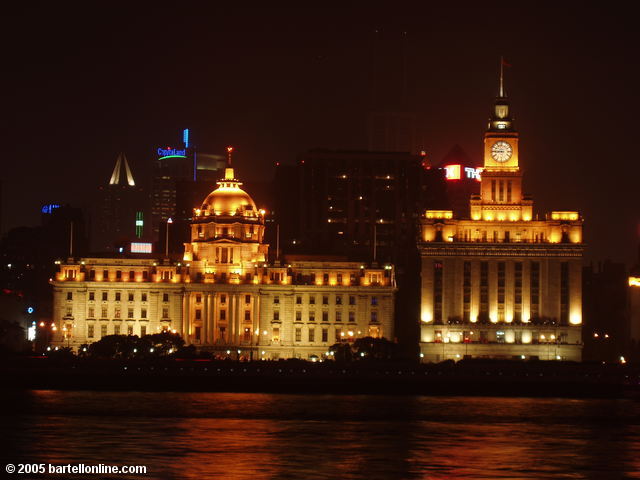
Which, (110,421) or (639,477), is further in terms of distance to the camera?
(110,421)

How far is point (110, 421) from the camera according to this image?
435 feet

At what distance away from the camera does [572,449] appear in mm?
117250

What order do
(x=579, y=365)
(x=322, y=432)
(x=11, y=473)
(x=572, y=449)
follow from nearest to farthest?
(x=11, y=473)
(x=572, y=449)
(x=322, y=432)
(x=579, y=365)

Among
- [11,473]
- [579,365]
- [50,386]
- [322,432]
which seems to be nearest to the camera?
[11,473]

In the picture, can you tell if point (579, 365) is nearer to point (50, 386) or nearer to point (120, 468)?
point (50, 386)

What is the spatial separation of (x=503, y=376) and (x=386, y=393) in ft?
50.8

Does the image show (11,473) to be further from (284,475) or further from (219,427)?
(219,427)

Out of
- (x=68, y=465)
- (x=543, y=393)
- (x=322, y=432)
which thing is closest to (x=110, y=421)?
(x=322, y=432)

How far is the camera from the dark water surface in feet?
337

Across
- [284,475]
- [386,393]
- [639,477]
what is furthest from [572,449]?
[386,393]

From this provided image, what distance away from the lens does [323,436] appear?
12419cm

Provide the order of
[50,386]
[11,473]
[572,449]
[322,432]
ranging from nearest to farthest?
1. [11,473]
2. [572,449]
3. [322,432]
4. [50,386]

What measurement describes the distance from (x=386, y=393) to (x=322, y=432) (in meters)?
56.8

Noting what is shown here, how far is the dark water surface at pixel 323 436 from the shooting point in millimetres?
102750
